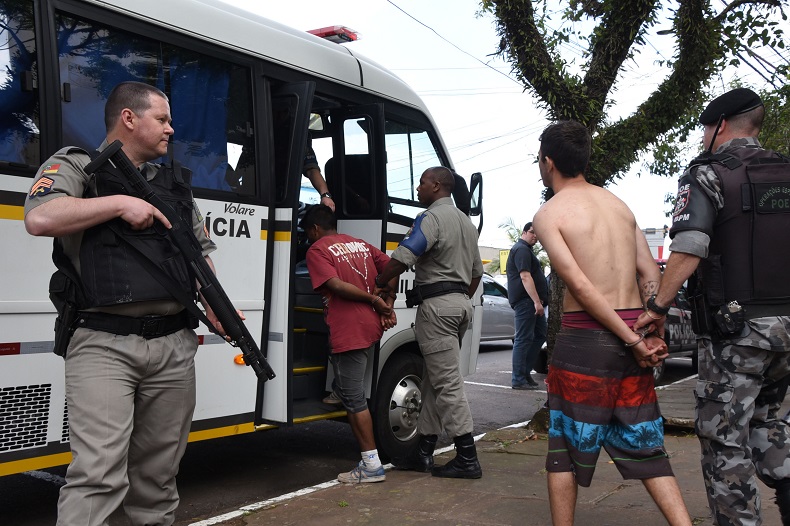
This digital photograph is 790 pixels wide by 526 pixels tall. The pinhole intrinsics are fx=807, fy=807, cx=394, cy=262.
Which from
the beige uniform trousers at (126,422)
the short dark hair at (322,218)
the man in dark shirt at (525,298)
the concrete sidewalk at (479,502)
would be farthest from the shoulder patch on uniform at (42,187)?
the man in dark shirt at (525,298)

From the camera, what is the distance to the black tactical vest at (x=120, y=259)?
3.01 m

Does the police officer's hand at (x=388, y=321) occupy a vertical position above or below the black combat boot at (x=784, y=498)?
above

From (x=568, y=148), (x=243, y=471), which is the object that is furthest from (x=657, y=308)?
(x=243, y=471)

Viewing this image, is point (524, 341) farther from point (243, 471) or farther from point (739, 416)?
point (739, 416)

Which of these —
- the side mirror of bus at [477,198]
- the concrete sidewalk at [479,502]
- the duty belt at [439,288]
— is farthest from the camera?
the side mirror of bus at [477,198]

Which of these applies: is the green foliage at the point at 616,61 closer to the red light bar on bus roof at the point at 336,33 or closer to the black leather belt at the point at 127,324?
the red light bar on bus roof at the point at 336,33

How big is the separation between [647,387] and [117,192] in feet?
7.81

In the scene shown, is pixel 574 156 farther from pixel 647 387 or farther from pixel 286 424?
pixel 286 424

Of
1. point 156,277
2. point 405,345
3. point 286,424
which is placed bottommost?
point 286,424

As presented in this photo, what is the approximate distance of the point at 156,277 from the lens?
Result: 312 centimetres

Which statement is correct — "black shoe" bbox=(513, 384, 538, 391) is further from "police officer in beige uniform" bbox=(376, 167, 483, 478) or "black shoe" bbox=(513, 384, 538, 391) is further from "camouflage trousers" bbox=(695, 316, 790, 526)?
"camouflage trousers" bbox=(695, 316, 790, 526)

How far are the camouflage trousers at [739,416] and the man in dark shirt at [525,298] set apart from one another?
612cm

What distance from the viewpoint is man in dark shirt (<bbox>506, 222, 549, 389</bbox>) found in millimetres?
9938

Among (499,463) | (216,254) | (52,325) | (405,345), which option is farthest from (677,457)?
(52,325)
